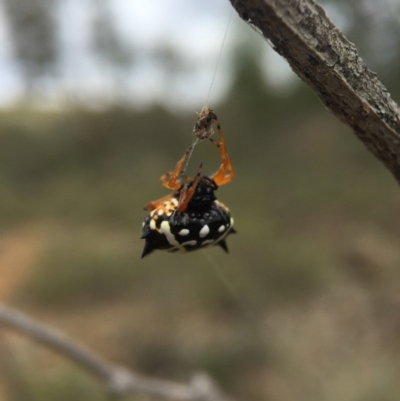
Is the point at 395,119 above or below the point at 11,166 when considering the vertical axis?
below

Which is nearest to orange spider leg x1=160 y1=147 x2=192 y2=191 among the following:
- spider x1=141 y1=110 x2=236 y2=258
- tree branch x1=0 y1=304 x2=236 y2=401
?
spider x1=141 y1=110 x2=236 y2=258

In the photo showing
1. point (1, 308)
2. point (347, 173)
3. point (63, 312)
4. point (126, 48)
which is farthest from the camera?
point (126, 48)

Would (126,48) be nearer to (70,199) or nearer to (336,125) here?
(70,199)

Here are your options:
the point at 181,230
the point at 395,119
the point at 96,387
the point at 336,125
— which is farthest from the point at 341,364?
the point at 336,125

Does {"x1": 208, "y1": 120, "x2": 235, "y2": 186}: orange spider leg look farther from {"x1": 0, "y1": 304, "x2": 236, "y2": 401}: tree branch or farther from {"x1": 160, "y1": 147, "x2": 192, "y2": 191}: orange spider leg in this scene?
{"x1": 0, "y1": 304, "x2": 236, "y2": 401}: tree branch

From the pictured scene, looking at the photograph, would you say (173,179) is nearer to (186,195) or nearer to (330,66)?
(186,195)
